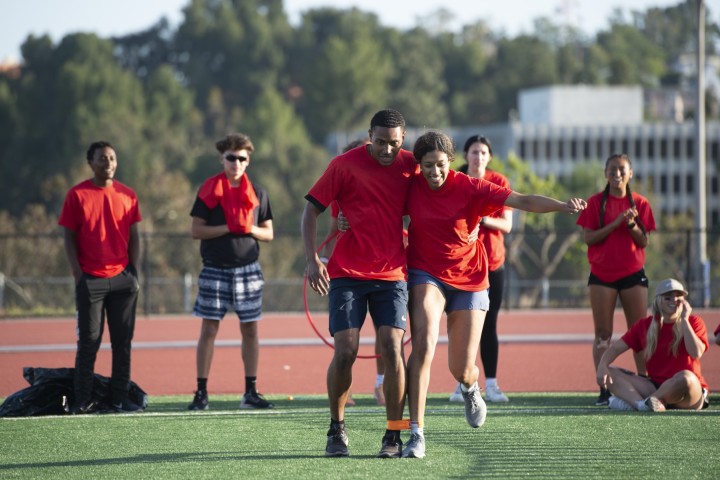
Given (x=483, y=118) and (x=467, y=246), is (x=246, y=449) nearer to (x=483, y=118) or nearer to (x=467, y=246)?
(x=467, y=246)

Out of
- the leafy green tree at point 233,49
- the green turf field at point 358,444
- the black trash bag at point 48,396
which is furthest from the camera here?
the leafy green tree at point 233,49

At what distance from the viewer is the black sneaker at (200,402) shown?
33.1ft

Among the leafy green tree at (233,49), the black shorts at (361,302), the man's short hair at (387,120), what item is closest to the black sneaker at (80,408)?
the black shorts at (361,302)

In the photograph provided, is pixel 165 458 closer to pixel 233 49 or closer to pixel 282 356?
pixel 282 356

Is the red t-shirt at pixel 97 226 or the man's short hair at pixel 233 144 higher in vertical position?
the man's short hair at pixel 233 144

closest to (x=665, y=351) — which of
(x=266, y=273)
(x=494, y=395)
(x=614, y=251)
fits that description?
(x=614, y=251)

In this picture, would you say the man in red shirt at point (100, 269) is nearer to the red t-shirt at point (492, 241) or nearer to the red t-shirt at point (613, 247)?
the red t-shirt at point (492, 241)

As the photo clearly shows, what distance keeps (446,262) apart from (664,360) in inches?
124

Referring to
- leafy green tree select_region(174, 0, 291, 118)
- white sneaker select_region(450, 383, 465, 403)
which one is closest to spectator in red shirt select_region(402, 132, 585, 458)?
white sneaker select_region(450, 383, 465, 403)

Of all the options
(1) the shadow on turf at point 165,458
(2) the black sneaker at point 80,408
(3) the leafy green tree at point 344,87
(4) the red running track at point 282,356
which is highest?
(3) the leafy green tree at point 344,87

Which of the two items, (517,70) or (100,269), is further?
(517,70)

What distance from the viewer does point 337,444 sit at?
24.4 feet

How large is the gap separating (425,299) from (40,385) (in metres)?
3.89

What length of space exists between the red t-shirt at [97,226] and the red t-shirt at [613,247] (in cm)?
399
